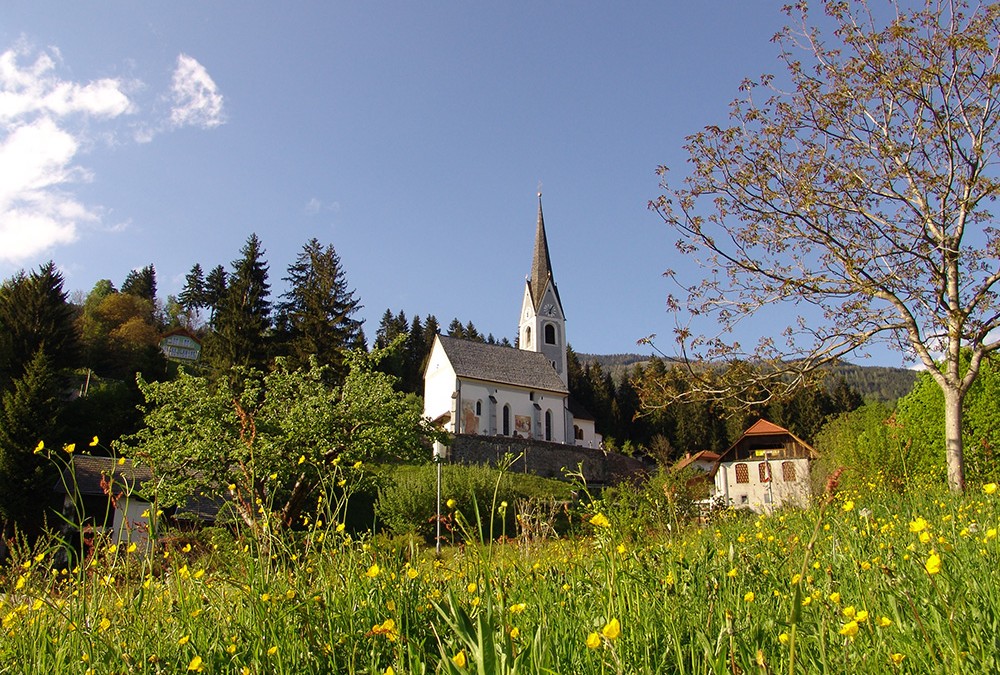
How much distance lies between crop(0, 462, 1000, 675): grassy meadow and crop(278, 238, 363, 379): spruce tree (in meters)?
38.8

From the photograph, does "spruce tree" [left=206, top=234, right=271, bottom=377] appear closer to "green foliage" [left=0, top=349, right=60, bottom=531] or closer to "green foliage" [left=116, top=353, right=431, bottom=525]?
"green foliage" [left=0, top=349, right=60, bottom=531]

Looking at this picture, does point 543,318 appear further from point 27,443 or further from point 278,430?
point 278,430

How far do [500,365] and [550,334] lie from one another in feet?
31.9

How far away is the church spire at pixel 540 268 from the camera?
6291cm

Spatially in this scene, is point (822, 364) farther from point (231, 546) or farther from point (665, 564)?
point (231, 546)

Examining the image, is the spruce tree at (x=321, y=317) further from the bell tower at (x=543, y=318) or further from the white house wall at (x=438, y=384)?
the bell tower at (x=543, y=318)

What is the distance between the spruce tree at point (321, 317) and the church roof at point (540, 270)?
65.0ft

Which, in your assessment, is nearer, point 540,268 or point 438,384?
point 438,384

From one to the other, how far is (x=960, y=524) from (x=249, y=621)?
4.12 m

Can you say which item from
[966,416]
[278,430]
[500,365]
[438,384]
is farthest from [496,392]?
[966,416]

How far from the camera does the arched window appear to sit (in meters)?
61.4

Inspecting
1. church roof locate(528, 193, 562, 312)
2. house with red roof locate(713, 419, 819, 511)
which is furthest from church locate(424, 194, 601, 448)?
house with red roof locate(713, 419, 819, 511)

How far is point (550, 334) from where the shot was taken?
6156cm

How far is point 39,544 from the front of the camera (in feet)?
12.0
